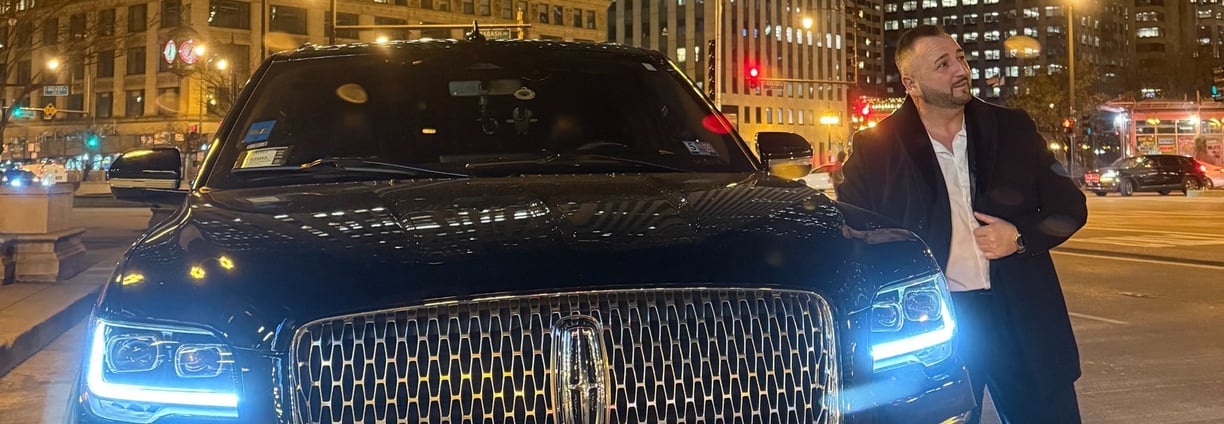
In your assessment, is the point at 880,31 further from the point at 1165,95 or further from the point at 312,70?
the point at 312,70

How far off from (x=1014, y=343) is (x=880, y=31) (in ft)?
672

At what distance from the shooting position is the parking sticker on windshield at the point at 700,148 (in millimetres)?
3732

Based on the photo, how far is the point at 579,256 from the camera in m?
2.05

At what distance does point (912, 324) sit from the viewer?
91.4 inches

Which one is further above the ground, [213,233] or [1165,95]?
[1165,95]

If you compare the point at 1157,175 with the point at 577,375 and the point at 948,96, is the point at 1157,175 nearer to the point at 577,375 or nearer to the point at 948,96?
the point at 948,96

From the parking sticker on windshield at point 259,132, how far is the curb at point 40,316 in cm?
308

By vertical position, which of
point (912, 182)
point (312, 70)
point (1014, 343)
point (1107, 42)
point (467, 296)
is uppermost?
point (1107, 42)

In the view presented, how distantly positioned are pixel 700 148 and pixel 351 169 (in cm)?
130

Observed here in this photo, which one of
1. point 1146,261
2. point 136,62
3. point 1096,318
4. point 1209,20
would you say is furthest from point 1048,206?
point 1209,20

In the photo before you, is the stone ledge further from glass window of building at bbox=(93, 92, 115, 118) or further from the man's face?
glass window of building at bbox=(93, 92, 115, 118)

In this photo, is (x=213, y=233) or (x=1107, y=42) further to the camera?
(x=1107, y=42)

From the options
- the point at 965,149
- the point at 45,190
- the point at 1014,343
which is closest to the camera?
the point at 1014,343

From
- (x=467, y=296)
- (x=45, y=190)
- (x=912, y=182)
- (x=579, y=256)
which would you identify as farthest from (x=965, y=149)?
(x=45, y=190)
